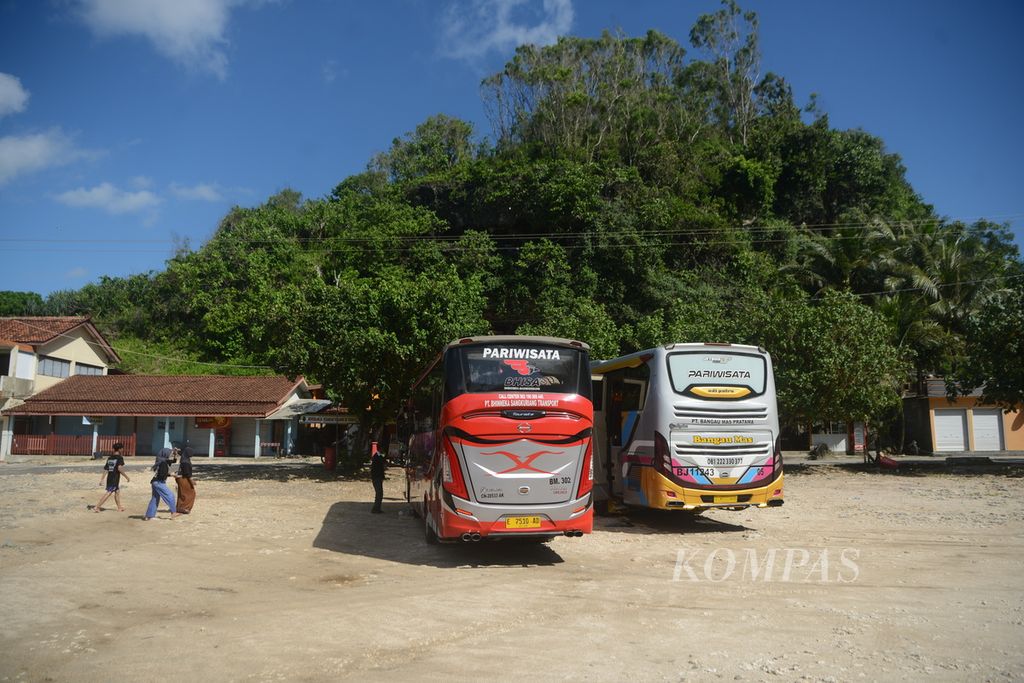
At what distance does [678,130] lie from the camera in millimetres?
56969

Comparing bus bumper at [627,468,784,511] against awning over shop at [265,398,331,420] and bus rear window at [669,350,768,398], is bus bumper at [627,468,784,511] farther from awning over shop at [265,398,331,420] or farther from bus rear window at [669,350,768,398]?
awning over shop at [265,398,331,420]

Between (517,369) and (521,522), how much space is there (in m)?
2.27

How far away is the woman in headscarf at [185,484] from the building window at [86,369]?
114ft

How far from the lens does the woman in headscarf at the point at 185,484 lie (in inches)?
631

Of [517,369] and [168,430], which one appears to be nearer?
[517,369]

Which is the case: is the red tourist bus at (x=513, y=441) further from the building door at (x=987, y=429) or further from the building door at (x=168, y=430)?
the building door at (x=168, y=430)

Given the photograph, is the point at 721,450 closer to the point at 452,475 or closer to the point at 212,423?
the point at 452,475

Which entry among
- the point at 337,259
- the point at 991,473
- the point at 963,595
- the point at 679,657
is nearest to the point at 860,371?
the point at 991,473

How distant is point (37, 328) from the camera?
42875mm

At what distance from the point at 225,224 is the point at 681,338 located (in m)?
43.3

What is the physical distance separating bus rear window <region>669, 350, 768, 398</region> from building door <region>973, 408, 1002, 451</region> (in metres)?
29.8

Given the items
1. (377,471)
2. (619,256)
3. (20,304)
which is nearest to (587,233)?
(619,256)

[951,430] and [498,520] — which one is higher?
[951,430]

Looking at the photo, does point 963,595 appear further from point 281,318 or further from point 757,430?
point 281,318
